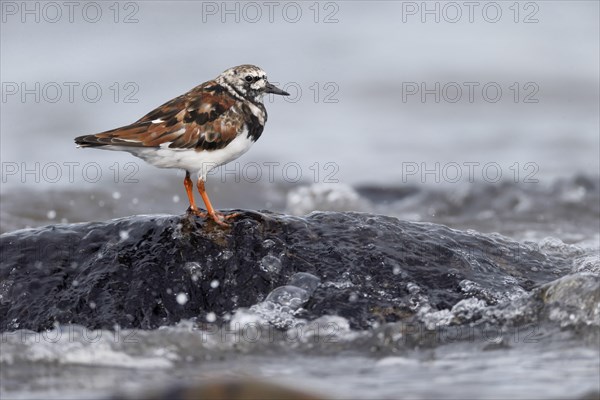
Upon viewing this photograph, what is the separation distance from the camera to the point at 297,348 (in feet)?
16.4

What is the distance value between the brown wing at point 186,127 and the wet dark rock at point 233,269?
20.4 inches

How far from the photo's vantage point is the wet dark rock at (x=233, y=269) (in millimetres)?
5266

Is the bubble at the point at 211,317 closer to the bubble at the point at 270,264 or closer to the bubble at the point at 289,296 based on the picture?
the bubble at the point at 289,296

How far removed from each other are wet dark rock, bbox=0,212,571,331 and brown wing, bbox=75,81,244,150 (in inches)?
20.4

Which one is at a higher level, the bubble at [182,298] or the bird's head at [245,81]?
the bird's head at [245,81]

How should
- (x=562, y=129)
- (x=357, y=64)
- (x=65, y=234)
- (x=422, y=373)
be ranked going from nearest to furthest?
(x=422, y=373) < (x=65, y=234) < (x=562, y=129) < (x=357, y=64)

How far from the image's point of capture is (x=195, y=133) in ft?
19.6

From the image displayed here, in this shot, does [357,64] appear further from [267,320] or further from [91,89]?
[267,320]

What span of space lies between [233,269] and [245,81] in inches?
64.4

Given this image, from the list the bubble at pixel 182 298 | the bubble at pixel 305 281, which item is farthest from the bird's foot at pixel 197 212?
the bubble at pixel 305 281

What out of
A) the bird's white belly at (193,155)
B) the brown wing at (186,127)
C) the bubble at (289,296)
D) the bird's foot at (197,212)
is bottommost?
the bubble at (289,296)

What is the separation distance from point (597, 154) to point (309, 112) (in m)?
4.56

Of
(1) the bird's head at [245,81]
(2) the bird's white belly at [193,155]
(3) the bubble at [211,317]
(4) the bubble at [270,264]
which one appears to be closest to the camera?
(3) the bubble at [211,317]

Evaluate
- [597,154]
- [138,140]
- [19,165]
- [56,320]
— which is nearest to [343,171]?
[597,154]
